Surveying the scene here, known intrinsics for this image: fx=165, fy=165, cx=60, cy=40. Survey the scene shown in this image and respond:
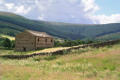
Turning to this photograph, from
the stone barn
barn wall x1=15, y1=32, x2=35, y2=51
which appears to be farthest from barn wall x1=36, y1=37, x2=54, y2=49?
barn wall x1=15, y1=32, x2=35, y2=51

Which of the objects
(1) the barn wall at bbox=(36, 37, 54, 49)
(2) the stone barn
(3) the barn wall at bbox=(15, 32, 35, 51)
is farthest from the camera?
(1) the barn wall at bbox=(36, 37, 54, 49)

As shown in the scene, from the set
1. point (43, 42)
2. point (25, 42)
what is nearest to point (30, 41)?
point (25, 42)

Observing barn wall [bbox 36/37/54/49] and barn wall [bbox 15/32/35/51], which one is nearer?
barn wall [bbox 15/32/35/51]

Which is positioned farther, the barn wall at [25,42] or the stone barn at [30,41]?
the barn wall at [25,42]

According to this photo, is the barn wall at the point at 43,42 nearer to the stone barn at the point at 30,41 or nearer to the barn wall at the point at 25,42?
the stone barn at the point at 30,41

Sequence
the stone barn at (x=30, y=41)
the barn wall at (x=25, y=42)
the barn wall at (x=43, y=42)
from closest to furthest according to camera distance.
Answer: the stone barn at (x=30, y=41)
the barn wall at (x=25, y=42)
the barn wall at (x=43, y=42)

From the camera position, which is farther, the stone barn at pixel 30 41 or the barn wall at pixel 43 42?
the barn wall at pixel 43 42

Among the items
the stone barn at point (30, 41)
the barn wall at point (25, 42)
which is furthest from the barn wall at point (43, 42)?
the barn wall at point (25, 42)

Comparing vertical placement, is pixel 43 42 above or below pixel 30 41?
below

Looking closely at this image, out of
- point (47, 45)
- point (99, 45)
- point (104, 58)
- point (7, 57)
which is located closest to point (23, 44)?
point (47, 45)

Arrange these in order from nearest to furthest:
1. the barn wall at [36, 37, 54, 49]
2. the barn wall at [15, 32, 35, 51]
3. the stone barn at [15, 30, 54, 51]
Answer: the stone barn at [15, 30, 54, 51]
the barn wall at [15, 32, 35, 51]
the barn wall at [36, 37, 54, 49]

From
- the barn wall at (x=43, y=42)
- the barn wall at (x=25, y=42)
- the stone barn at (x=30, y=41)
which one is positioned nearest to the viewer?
the stone barn at (x=30, y=41)

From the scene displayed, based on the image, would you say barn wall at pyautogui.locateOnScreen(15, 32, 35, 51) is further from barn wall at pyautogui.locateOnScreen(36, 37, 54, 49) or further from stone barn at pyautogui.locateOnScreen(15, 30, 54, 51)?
barn wall at pyautogui.locateOnScreen(36, 37, 54, 49)

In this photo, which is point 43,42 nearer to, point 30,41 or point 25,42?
point 30,41
